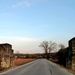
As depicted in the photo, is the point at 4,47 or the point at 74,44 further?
the point at 4,47

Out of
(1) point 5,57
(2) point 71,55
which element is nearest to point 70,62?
(2) point 71,55

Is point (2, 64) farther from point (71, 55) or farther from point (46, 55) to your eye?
point (46, 55)

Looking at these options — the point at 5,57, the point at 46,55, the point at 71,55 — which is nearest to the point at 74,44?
the point at 71,55

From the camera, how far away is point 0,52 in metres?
38.3

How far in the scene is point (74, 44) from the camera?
3675 centimetres

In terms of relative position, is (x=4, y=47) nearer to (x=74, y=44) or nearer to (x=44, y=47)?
(x=74, y=44)

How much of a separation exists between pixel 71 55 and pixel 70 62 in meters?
1.16

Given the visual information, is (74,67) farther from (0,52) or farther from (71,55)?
(0,52)

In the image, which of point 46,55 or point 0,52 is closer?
point 0,52

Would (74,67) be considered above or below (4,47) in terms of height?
below

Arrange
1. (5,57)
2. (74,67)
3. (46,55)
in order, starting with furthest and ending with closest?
(46,55)
(5,57)
(74,67)

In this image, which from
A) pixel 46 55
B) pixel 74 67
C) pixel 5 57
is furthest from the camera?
pixel 46 55

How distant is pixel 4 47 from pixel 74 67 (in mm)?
12266

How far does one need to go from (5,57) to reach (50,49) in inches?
5448
